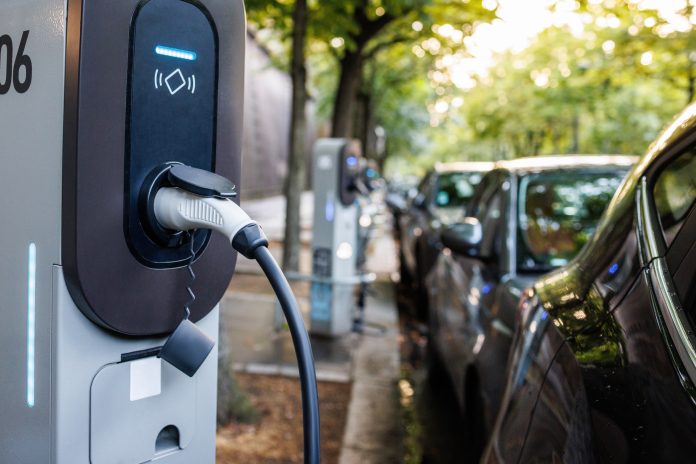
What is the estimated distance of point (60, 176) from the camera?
151 centimetres

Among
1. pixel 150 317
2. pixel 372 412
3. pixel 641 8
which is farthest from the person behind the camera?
pixel 641 8

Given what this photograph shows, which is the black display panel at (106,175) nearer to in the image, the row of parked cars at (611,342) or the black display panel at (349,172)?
the row of parked cars at (611,342)

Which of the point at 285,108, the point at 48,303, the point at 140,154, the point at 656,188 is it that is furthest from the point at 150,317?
the point at 285,108

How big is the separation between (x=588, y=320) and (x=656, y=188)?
425mm

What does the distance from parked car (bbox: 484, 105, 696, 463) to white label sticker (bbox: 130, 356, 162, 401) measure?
86 cm

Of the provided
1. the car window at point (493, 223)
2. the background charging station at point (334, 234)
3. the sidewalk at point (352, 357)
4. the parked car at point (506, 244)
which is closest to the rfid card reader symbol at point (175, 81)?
the parked car at point (506, 244)

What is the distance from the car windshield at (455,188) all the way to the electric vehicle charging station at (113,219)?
27.5ft

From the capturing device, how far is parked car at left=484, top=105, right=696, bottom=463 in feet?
4.72

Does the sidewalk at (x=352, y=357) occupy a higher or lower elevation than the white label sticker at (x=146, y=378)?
lower

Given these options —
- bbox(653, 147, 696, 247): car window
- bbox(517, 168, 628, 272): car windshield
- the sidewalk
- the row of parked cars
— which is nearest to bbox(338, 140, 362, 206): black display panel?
the sidewalk

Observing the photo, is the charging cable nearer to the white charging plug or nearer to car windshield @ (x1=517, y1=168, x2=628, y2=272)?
the white charging plug

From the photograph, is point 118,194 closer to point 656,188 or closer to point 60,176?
point 60,176

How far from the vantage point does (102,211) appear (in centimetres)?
151

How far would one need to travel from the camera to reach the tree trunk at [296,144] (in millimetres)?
8312
